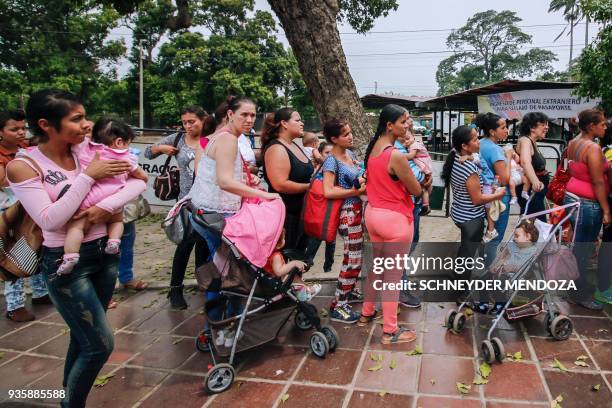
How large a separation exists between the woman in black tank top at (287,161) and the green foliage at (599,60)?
7722mm

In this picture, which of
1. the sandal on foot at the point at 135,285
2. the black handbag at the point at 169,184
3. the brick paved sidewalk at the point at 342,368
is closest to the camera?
the brick paved sidewalk at the point at 342,368

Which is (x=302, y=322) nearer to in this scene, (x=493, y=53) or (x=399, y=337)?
(x=399, y=337)

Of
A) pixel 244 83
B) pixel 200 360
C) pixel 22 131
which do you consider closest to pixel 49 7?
pixel 244 83

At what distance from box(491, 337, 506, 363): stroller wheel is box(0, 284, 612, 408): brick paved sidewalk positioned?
0.18ft

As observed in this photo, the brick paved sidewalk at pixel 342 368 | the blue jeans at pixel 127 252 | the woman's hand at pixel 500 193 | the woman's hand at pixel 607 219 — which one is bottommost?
the brick paved sidewalk at pixel 342 368

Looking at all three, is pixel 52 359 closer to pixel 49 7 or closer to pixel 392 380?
pixel 392 380

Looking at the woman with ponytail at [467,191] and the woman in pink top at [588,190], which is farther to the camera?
the woman in pink top at [588,190]

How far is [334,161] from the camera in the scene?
12.2 ft

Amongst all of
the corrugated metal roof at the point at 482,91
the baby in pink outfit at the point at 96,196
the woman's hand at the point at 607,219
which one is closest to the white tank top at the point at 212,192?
the baby in pink outfit at the point at 96,196

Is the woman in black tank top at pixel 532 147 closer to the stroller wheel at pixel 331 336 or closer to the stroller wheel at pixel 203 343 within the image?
the stroller wheel at pixel 331 336

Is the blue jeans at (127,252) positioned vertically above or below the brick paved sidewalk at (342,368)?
above

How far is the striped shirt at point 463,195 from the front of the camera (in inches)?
152

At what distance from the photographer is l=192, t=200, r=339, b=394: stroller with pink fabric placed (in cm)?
300

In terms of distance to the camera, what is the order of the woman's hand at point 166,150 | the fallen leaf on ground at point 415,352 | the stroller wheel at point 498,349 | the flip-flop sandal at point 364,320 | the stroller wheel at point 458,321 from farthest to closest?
the woman's hand at point 166,150
the flip-flop sandal at point 364,320
the stroller wheel at point 458,321
the fallen leaf on ground at point 415,352
the stroller wheel at point 498,349
